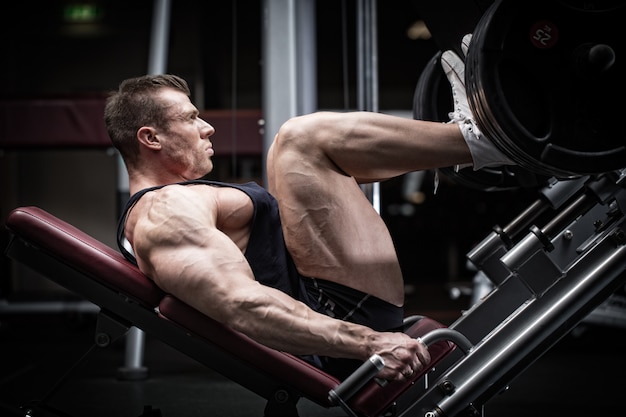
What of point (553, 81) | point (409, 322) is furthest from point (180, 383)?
point (553, 81)

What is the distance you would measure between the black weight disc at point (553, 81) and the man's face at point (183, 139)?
57 centimetres

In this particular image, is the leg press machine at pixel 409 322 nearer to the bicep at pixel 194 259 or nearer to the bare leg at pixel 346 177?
the bicep at pixel 194 259

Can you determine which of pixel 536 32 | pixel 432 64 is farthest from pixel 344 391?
pixel 432 64

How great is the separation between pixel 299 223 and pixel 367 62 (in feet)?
4.81

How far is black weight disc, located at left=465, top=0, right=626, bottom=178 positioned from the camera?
1.32 metres

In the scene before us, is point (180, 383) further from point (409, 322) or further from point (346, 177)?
point (346, 177)

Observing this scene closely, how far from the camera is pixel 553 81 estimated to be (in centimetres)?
136

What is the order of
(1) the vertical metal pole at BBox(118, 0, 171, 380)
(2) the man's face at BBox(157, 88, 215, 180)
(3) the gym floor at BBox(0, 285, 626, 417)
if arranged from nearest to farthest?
(2) the man's face at BBox(157, 88, 215, 180) < (3) the gym floor at BBox(0, 285, 626, 417) < (1) the vertical metal pole at BBox(118, 0, 171, 380)

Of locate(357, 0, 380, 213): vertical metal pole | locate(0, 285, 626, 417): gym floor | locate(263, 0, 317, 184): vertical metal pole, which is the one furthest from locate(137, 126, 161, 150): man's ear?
locate(263, 0, 317, 184): vertical metal pole

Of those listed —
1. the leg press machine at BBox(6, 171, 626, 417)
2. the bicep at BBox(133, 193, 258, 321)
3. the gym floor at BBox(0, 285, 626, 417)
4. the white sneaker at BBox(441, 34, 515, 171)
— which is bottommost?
the gym floor at BBox(0, 285, 626, 417)

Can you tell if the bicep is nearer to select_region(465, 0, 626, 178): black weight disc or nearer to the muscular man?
the muscular man

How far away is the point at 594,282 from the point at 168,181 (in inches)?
35.0

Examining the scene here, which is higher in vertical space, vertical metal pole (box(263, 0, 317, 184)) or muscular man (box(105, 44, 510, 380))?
vertical metal pole (box(263, 0, 317, 184))

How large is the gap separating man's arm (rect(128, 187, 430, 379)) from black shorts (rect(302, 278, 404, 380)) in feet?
0.51
